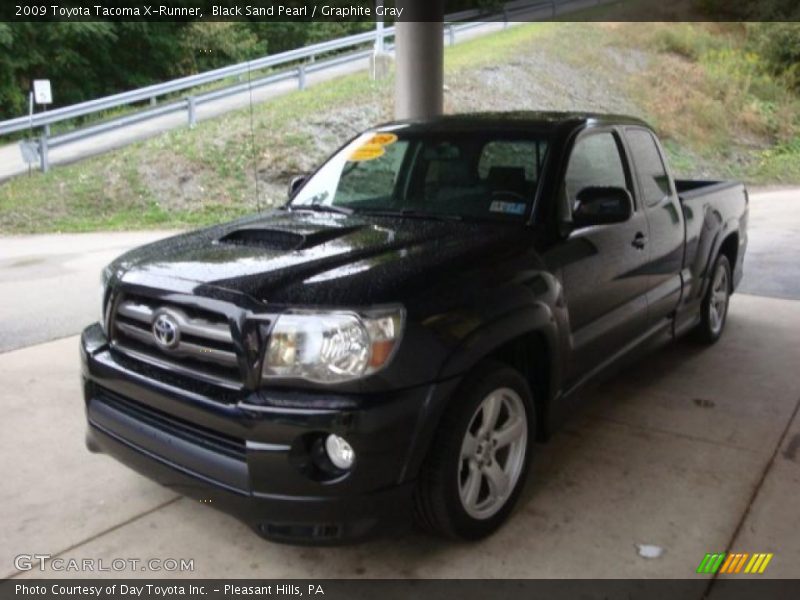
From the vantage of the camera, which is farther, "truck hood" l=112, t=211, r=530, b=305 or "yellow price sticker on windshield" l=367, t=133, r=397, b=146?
"yellow price sticker on windshield" l=367, t=133, r=397, b=146

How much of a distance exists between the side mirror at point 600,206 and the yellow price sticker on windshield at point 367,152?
47.8 inches

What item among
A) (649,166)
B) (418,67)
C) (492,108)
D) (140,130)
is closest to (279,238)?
(649,166)

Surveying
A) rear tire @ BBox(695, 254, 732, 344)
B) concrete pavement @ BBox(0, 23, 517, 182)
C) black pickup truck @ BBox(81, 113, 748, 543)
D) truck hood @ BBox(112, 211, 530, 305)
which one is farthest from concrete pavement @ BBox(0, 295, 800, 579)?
concrete pavement @ BBox(0, 23, 517, 182)

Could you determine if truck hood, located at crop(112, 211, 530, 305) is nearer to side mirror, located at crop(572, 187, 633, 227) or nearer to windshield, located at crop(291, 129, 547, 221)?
windshield, located at crop(291, 129, 547, 221)

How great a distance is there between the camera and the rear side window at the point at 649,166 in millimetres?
4504

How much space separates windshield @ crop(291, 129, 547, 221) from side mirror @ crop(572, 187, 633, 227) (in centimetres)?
23

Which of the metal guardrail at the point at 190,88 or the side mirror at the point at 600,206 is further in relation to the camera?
the metal guardrail at the point at 190,88

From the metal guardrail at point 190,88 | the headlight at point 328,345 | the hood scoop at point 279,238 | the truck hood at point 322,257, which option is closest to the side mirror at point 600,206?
the truck hood at point 322,257

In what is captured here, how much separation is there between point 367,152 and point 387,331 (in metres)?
1.95

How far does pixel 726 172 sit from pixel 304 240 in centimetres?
1677

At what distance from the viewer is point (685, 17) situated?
26016 mm

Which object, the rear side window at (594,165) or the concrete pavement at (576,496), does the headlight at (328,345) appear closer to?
the concrete pavement at (576,496)

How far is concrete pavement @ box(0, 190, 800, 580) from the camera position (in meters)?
3.02

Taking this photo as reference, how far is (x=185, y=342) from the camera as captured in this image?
286 centimetres
